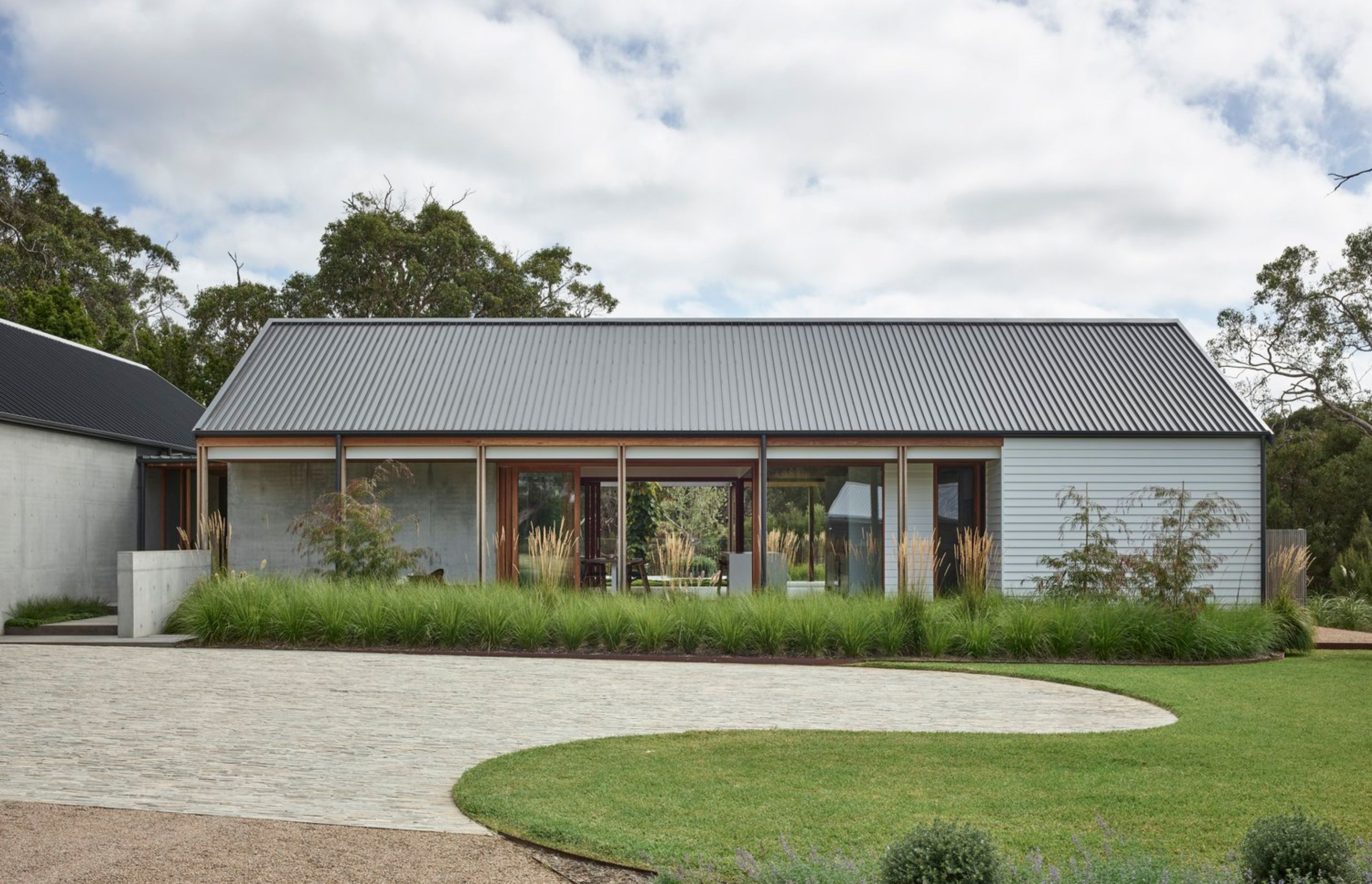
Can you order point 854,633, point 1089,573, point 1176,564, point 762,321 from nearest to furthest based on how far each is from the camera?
point 854,633 → point 1176,564 → point 1089,573 → point 762,321

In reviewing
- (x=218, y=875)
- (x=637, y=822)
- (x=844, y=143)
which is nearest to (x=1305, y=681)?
(x=637, y=822)

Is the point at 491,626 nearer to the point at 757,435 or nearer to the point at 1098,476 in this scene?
the point at 757,435

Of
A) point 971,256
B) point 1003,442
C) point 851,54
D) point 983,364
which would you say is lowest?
point 1003,442

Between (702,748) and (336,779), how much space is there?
6.79ft

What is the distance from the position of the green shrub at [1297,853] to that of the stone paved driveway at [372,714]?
3.15 metres

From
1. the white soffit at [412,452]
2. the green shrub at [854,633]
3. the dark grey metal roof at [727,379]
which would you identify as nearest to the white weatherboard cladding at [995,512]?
the dark grey metal roof at [727,379]

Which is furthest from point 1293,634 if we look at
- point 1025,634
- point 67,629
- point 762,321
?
point 67,629

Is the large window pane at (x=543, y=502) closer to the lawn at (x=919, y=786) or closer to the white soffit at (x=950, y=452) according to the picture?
the white soffit at (x=950, y=452)

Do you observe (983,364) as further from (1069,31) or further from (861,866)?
(861,866)

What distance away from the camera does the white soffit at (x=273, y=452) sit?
16.0 m

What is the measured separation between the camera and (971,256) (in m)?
23.0

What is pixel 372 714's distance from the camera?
7977 millimetres

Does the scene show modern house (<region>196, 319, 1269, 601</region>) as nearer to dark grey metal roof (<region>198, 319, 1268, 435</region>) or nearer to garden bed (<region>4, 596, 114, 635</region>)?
dark grey metal roof (<region>198, 319, 1268, 435</region>)

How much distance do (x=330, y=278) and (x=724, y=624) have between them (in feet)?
75.2
